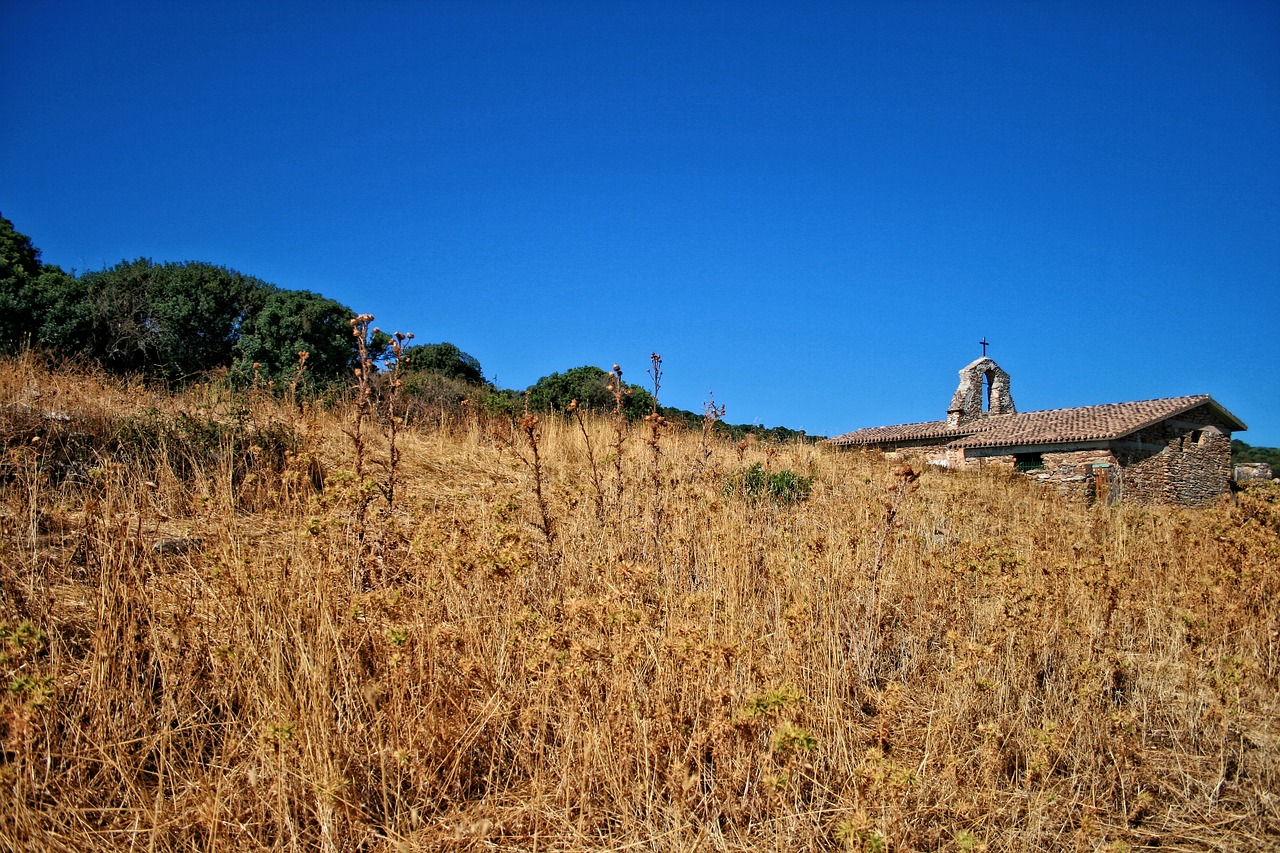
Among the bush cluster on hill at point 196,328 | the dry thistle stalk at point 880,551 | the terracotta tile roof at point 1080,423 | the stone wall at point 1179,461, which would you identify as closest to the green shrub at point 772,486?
the dry thistle stalk at point 880,551

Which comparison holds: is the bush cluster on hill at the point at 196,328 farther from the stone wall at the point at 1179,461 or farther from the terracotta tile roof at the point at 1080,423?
the stone wall at the point at 1179,461


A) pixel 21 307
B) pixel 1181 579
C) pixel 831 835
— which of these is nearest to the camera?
pixel 831 835

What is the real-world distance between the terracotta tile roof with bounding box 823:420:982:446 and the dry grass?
20370mm

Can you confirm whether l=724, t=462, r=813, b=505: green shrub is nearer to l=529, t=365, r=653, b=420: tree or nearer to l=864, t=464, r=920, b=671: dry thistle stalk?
l=864, t=464, r=920, b=671: dry thistle stalk

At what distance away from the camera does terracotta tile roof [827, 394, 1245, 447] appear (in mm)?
19281

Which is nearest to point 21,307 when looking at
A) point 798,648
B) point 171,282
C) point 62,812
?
point 171,282

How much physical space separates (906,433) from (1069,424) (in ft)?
22.3

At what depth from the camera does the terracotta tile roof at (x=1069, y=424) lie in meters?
19.3

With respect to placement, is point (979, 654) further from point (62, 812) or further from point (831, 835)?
point (62, 812)

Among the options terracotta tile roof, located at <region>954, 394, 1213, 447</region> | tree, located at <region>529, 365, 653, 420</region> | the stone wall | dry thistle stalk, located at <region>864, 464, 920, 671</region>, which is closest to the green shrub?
dry thistle stalk, located at <region>864, 464, 920, 671</region>

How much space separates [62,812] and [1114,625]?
5321 mm

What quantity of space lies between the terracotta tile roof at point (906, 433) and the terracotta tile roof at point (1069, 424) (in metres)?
0.03

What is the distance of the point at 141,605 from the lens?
2971 mm

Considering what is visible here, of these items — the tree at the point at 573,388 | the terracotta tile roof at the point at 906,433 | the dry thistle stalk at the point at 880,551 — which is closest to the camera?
the dry thistle stalk at the point at 880,551
